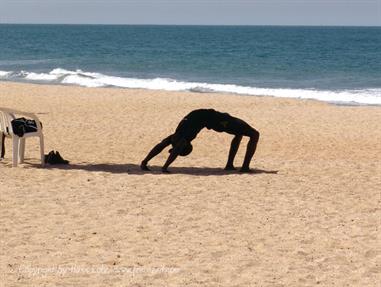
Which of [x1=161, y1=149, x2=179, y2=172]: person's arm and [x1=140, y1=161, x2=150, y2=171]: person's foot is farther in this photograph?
[x1=140, y1=161, x2=150, y2=171]: person's foot

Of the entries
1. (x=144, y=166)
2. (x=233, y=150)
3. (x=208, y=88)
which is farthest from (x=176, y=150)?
(x=208, y=88)

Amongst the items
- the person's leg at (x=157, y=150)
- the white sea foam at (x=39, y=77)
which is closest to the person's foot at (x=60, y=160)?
the person's leg at (x=157, y=150)

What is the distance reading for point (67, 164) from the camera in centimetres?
1084

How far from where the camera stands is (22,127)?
1026 centimetres

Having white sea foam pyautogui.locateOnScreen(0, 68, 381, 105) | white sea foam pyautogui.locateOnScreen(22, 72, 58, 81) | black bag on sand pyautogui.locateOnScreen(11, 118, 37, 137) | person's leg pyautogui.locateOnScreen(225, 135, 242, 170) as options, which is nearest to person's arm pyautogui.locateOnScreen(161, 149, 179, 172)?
person's leg pyautogui.locateOnScreen(225, 135, 242, 170)

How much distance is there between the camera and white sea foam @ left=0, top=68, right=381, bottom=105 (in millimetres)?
27250

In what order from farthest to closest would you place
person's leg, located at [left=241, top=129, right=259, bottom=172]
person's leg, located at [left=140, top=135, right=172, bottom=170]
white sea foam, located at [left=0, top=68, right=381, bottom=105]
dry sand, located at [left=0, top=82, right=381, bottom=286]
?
white sea foam, located at [left=0, top=68, right=381, bottom=105], person's leg, located at [left=241, top=129, right=259, bottom=172], person's leg, located at [left=140, top=135, right=172, bottom=170], dry sand, located at [left=0, top=82, right=381, bottom=286]

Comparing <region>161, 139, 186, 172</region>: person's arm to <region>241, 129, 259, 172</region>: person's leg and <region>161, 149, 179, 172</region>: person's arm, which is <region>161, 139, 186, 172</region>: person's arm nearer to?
<region>161, 149, 179, 172</region>: person's arm

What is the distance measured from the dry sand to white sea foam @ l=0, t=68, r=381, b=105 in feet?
40.2

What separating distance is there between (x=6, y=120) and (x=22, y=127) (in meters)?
0.30

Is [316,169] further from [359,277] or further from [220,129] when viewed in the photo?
[359,277]

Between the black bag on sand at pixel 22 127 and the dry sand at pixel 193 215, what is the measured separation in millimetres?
522

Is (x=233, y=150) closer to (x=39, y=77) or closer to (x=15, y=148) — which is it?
(x=15, y=148)

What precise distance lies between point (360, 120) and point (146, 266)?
43.8 ft
